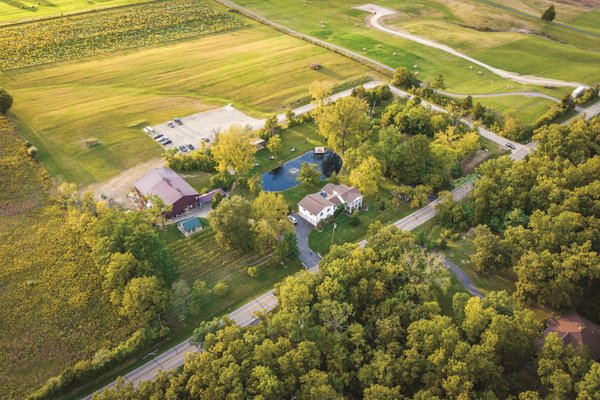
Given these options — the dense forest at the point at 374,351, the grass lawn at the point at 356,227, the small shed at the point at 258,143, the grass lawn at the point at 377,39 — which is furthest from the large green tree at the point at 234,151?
the grass lawn at the point at 377,39

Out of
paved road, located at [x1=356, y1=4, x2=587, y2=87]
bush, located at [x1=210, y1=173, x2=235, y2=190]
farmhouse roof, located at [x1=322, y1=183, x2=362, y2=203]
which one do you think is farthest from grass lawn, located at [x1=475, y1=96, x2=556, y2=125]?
bush, located at [x1=210, y1=173, x2=235, y2=190]

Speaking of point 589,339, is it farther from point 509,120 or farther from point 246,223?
point 509,120

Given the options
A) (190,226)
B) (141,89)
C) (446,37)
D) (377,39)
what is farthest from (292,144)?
(446,37)

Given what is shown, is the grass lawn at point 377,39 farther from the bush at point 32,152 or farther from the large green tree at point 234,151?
the bush at point 32,152

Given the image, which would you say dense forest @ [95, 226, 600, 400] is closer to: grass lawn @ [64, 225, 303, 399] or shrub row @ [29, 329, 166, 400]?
grass lawn @ [64, 225, 303, 399]

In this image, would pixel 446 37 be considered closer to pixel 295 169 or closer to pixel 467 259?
pixel 295 169

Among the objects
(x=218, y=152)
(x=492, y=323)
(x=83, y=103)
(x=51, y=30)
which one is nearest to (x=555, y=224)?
(x=492, y=323)
